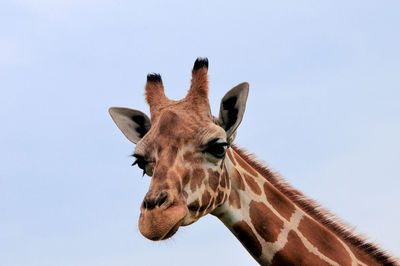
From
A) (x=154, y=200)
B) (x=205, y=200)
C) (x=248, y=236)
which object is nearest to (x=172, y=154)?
(x=205, y=200)

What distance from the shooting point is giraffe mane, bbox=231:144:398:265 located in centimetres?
973

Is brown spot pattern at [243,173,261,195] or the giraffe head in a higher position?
the giraffe head

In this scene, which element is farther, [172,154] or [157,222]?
[172,154]

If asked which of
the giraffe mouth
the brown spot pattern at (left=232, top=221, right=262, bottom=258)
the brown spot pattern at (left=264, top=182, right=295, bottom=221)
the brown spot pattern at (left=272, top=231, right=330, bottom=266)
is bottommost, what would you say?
the brown spot pattern at (left=272, top=231, right=330, bottom=266)

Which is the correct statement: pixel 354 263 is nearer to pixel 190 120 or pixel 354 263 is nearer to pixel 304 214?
pixel 304 214

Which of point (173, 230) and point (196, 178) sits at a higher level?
point (196, 178)

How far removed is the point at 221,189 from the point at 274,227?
1172 mm

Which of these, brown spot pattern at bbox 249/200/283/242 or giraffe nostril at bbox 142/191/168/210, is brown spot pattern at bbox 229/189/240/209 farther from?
giraffe nostril at bbox 142/191/168/210

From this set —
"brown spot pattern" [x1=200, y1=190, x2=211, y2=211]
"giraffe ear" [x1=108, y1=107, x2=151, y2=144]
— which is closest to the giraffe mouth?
"brown spot pattern" [x1=200, y1=190, x2=211, y2=211]

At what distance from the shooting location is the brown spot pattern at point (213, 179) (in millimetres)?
8641

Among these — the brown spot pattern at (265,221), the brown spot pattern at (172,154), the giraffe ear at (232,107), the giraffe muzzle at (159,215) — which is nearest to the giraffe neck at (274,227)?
the brown spot pattern at (265,221)

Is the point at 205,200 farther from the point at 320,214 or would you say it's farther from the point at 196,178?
the point at 320,214

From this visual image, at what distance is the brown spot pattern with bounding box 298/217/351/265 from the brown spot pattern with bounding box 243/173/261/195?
929 millimetres

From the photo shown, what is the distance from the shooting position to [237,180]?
9328mm
